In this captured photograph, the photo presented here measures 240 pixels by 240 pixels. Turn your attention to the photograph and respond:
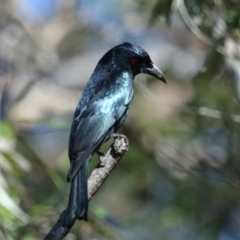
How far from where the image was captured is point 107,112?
4.86 m

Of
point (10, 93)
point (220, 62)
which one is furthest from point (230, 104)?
point (10, 93)

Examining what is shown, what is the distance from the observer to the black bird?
4176mm

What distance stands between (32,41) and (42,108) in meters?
1.00

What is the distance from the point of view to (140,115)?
9781 mm

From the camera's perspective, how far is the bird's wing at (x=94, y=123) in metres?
4.38

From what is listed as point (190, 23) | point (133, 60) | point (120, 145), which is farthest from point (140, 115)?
point (120, 145)

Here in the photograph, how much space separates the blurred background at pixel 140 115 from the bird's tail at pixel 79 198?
1.97m

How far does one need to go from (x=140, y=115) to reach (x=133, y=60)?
14.1 ft

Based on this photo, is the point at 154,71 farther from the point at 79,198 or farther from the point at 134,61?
the point at 79,198

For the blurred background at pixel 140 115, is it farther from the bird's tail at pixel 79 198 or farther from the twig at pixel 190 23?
the bird's tail at pixel 79 198

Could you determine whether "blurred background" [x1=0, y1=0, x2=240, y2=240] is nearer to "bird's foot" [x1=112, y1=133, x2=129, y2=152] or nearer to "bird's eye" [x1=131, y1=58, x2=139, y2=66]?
"bird's eye" [x1=131, y1=58, x2=139, y2=66]

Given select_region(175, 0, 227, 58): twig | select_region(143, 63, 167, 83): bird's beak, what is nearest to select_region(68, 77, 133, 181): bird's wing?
select_region(143, 63, 167, 83): bird's beak

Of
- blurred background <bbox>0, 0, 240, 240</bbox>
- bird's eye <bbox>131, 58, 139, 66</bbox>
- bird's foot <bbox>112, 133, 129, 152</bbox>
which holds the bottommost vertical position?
blurred background <bbox>0, 0, 240, 240</bbox>

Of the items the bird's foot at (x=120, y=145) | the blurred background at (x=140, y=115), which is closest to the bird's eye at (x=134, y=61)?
the blurred background at (x=140, y=115)
